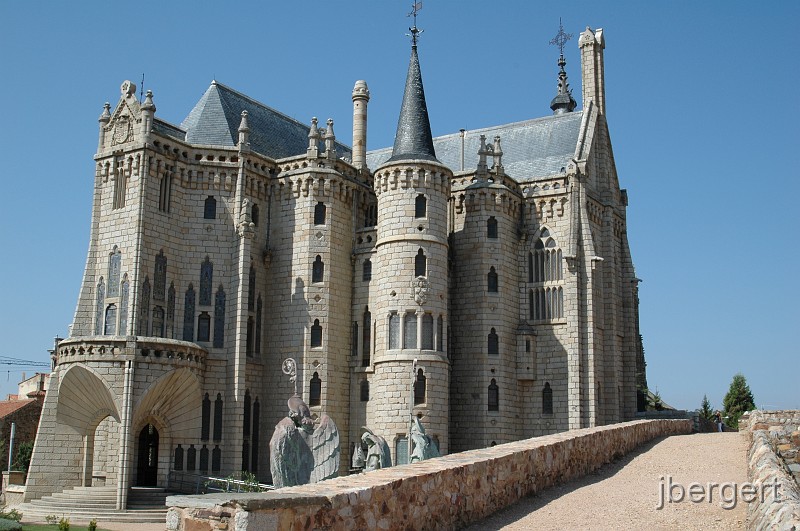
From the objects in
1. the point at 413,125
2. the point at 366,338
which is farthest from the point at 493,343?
the point at 413,125

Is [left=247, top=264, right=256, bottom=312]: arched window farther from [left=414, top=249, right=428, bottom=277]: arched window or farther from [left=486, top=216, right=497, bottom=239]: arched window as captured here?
[left=486, top=216, right=497, bottom=239]: arched window

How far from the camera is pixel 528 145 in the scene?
47875 mm

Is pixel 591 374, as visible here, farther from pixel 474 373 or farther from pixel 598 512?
pixel 598 512

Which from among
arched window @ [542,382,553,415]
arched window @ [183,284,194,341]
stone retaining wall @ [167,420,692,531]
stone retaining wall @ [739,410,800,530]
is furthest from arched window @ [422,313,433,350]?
stone retaining wall @ [167,420,692,531]

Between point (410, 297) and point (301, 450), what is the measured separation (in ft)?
47.5

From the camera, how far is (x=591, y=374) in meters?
40.9

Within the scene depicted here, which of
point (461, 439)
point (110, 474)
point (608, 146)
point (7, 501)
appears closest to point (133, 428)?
point (110, 474)

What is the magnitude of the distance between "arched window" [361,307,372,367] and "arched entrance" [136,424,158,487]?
969cm

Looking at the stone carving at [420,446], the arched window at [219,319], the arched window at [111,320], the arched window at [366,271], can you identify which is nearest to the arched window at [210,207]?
the arched window at [219,319]

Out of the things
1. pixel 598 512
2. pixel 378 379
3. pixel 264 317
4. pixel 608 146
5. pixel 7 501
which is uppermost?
pixel 608 146

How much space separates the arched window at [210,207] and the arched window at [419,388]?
451 inches

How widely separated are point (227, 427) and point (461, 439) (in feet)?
35.7

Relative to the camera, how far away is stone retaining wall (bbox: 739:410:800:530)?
835cm

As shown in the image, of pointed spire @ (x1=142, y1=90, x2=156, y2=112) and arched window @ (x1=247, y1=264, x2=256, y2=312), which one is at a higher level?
pointed spire @ (x1=142, y1=90, x2=156, y2=112)
